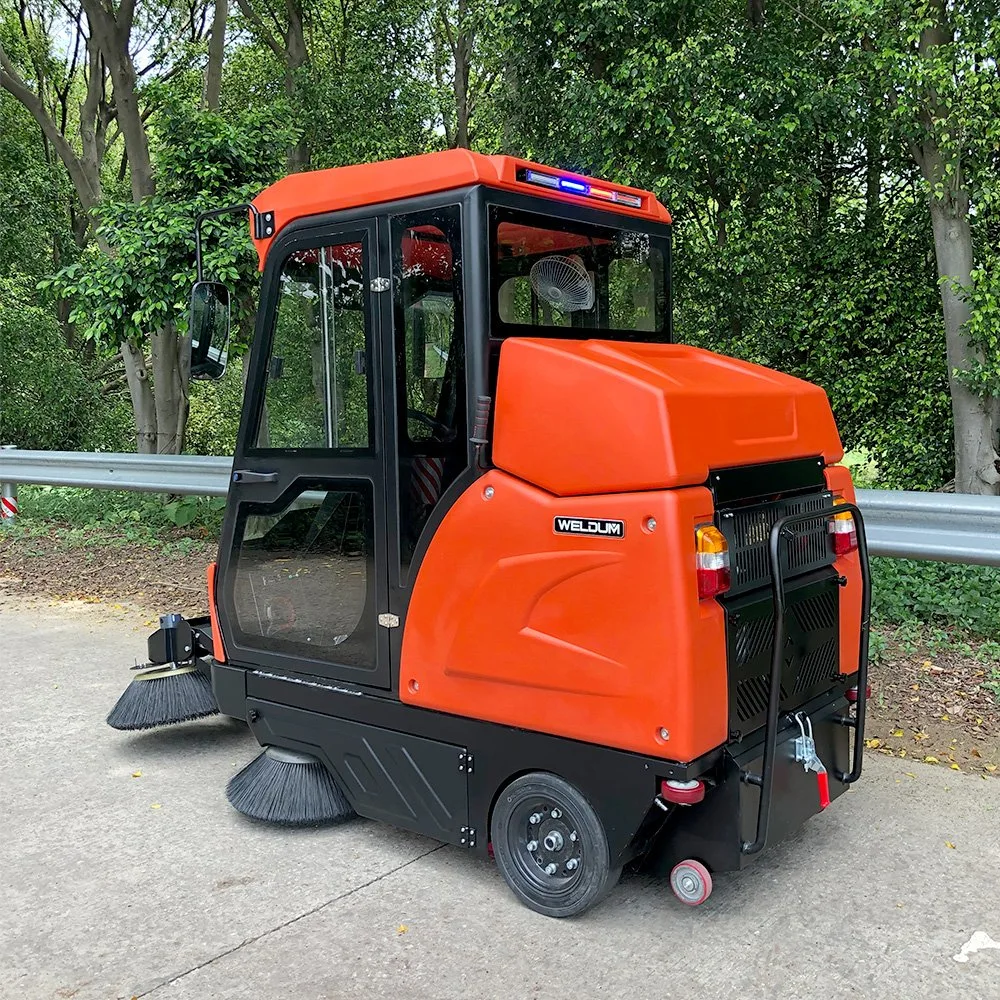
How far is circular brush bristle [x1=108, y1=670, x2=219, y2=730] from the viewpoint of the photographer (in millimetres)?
4363

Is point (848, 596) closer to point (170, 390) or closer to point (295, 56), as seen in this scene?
point (170, 390)

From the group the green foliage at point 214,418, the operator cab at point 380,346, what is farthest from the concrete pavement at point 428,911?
the green foliage at point 214,418

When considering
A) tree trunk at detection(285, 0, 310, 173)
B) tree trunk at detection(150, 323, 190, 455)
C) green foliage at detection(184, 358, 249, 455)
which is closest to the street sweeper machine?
tree trunk at detection(150, 323, 190, 455)

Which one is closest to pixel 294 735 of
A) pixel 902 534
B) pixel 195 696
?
pixel 195 696

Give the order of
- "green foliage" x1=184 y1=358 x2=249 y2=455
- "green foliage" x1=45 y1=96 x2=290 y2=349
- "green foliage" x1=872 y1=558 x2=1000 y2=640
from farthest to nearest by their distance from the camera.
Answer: "green foliage" x1=184 y1=358 x2=249 y2=455, "green foliage" x1=45 y1=96 x2=290 y2=349, "green foliage" x1=872 y1=558 x2=1000 y2=640

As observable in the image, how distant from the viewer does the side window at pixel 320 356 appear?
342cm

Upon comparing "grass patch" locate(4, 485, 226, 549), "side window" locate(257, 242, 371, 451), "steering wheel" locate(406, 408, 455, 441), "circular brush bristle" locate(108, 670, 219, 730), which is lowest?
"circular brush bristle" locate(108, 670, 219, 730)

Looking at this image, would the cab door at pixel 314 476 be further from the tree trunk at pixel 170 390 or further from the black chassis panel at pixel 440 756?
the tree trunk at pixel 170 390

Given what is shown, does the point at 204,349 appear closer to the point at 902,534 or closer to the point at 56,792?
the point at 56,792

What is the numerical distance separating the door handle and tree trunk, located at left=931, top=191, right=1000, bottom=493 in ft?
18.2

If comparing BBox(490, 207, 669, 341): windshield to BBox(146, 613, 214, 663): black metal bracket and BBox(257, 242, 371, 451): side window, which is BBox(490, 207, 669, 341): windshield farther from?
BBox(146, 613, 214, 663): black metal bracket

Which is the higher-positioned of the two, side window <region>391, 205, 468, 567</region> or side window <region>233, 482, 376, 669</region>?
side window <region>391, 205, 468, 567</region>

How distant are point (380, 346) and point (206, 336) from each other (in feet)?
2.90

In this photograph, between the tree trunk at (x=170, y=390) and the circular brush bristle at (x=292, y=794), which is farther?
the tree trunk at (x=170, y=390)
